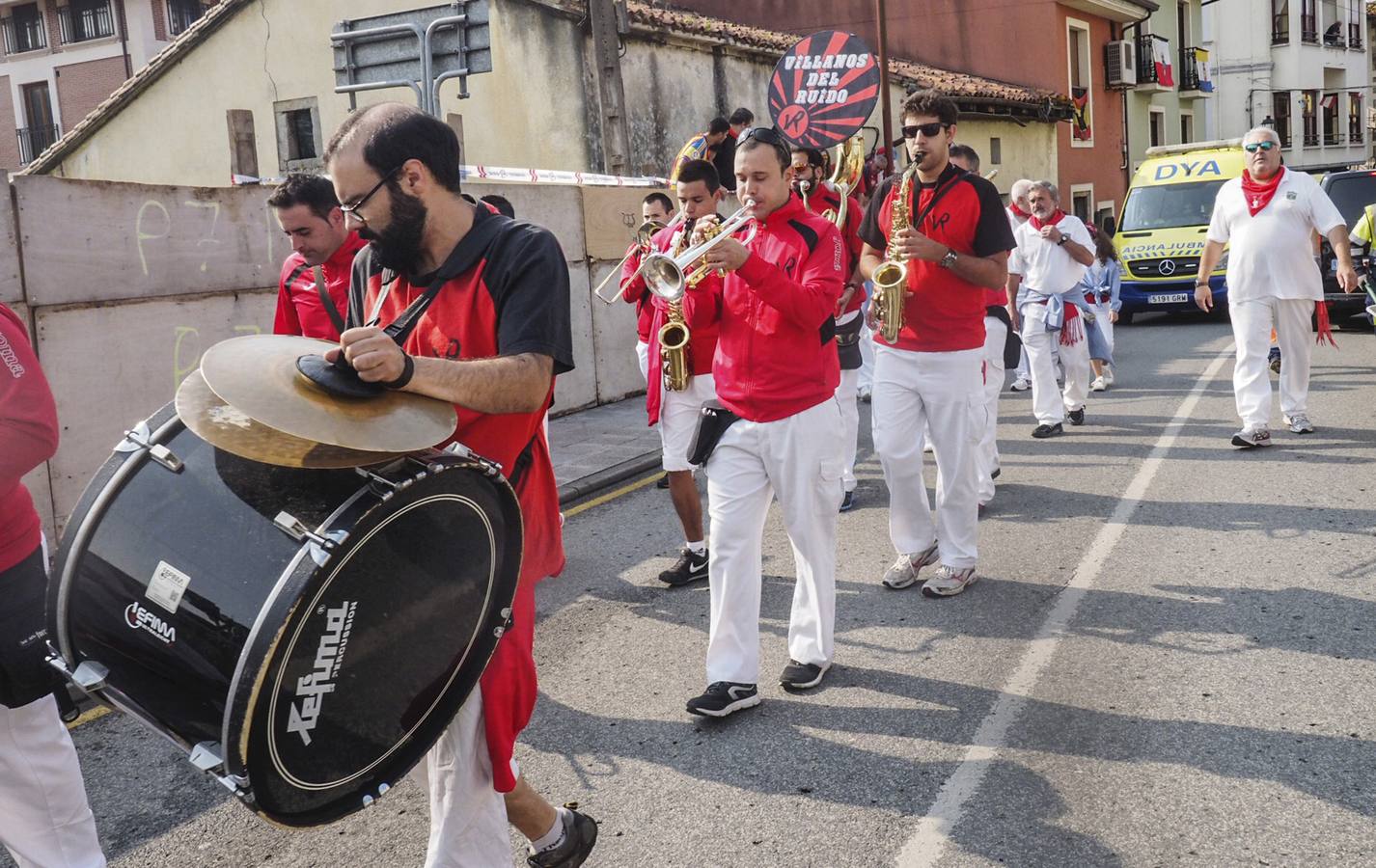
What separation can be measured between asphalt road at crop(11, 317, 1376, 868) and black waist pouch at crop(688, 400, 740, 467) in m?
0.88

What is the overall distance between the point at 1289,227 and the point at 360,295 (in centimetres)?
713

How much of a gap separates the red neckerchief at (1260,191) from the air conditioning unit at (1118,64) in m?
27.3

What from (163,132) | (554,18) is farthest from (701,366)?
(163,132)

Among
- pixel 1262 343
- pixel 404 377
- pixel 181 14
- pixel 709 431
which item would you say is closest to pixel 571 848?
pixel 404 377

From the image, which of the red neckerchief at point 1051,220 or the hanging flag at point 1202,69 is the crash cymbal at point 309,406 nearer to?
the red neckerchief at point 1051,220

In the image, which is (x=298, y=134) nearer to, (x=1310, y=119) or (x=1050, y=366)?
(x=1050, y=366)

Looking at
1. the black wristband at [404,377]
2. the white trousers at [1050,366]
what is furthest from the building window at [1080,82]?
the black wristband at [404,377]

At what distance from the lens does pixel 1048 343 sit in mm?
9609

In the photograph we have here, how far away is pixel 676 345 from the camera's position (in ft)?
17.5

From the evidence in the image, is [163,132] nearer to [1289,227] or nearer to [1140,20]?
[1289,227]

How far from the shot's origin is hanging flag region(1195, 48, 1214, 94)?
1564 inches

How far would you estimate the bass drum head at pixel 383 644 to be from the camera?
7.06 ft

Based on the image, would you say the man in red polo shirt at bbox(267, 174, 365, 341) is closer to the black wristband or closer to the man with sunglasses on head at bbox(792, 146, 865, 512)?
the black wristband

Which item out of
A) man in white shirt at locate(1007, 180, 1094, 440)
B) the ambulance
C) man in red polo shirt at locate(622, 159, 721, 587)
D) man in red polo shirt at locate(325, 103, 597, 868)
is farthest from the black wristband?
the ambulance
